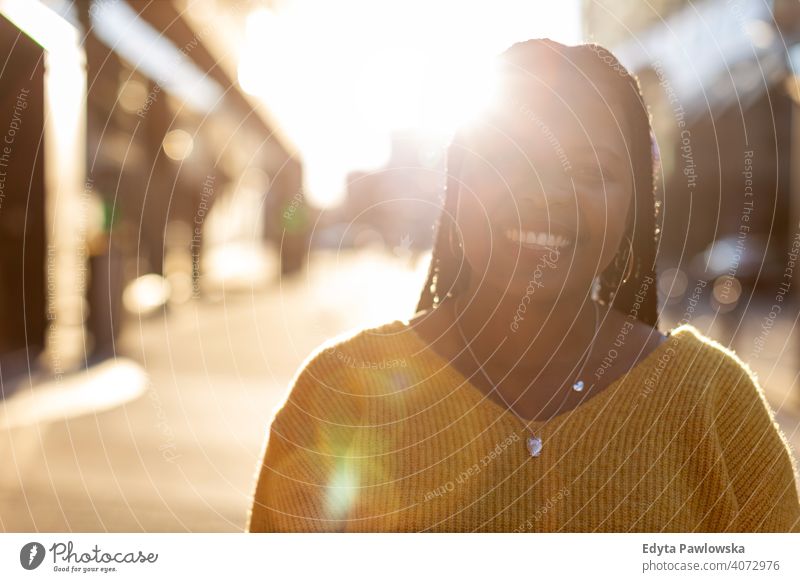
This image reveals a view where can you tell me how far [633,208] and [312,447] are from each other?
759mm

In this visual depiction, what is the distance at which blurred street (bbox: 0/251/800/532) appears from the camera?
3.35 metres

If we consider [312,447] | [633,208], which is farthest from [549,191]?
[312,447]

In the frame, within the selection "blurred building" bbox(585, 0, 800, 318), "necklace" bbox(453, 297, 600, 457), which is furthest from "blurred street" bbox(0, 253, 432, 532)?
"blurred building" bbox(585, 0, 800, 318)

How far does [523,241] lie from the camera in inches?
55.8

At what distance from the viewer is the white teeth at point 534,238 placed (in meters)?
1.41

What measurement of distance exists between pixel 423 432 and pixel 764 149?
15854 mm

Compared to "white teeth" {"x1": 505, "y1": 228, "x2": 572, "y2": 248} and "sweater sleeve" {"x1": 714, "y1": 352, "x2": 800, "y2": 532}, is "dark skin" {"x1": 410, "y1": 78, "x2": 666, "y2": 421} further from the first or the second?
"sweater sleeve" {"x1": 714, "y1": 352, "x2": 800, "y2": 532}

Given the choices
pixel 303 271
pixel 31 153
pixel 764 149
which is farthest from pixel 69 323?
pixel 303 271

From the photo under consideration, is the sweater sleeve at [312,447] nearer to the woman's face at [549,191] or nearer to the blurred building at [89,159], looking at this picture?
the woman's face at [549,191]

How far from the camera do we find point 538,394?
1.46 metres

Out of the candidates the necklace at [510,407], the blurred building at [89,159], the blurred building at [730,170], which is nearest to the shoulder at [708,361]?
the necklace at [510,407]

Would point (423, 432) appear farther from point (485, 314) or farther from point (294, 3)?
point (294, 3)
